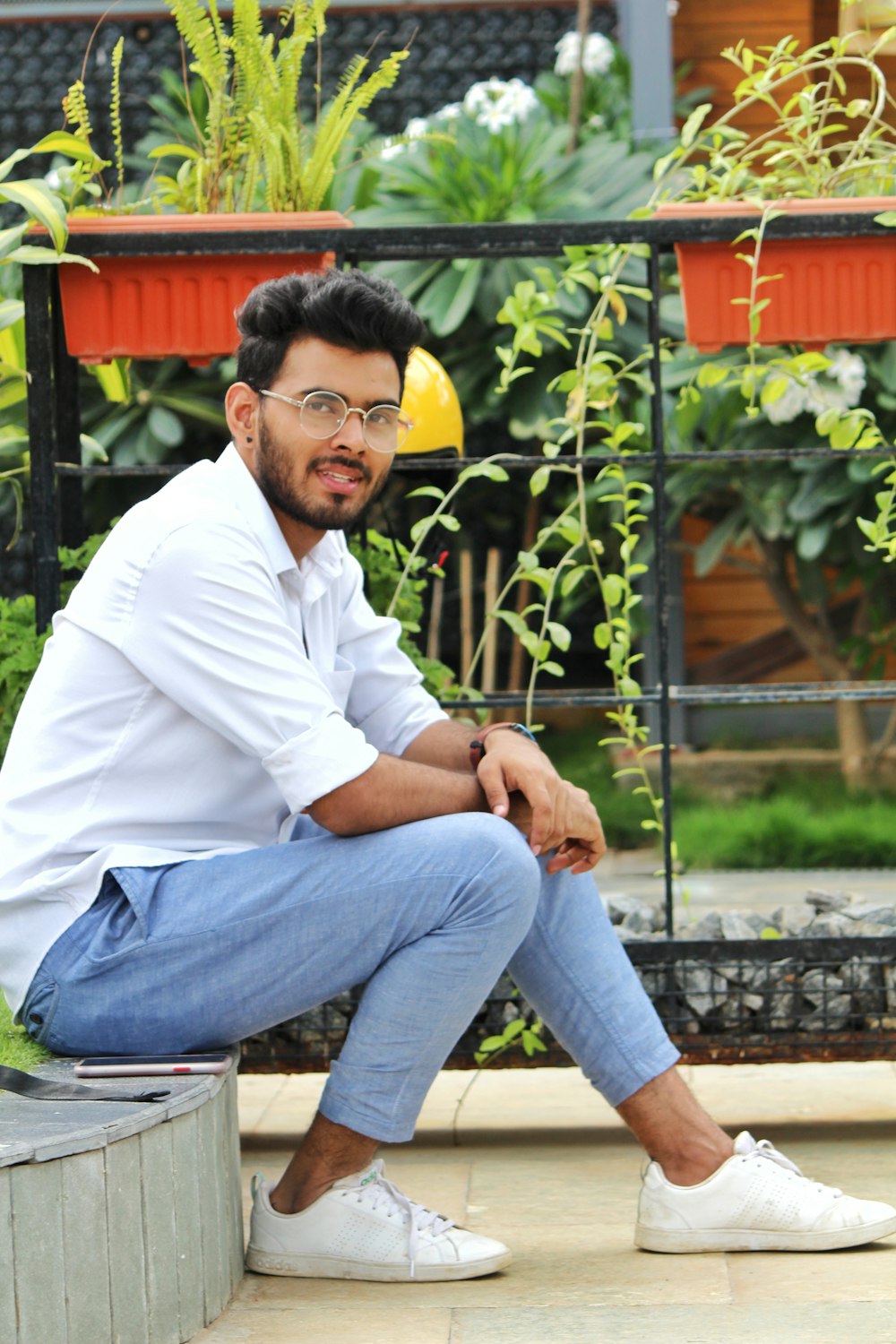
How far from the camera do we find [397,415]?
79.1 inches

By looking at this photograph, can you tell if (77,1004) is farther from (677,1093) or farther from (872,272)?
(872,272)

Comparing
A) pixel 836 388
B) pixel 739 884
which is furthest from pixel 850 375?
pixel 739 884

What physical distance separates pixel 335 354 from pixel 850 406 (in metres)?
2.38

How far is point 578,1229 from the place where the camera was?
2.09 meters

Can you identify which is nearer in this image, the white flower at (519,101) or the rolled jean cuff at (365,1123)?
the rolled jean cuff at (365,1123)

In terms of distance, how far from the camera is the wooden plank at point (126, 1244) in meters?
1.58

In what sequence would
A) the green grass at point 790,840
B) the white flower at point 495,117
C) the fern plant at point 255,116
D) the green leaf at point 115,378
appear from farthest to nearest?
1. the white flower at point 495,117
2. the green grass at point 790,840
3. the green leaf at point 115,378
4. the fern plant at point 255,116

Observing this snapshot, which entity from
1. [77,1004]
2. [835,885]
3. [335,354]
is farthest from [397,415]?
[835,885]

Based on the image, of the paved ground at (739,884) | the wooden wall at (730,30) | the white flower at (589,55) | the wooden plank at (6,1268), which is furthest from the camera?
the wooden wall at (730,30)

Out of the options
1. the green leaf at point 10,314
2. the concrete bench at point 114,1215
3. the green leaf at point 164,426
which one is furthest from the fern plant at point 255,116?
the green leaf at point 164,426

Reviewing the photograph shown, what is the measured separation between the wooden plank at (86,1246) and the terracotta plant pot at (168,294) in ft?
4.03

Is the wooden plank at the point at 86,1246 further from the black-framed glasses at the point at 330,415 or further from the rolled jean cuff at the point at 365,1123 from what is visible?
the black-framed glasses at the point at 330,415

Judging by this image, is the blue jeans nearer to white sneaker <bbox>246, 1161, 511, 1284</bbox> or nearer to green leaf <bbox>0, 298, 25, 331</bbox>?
white sneaker <bbox>246, 1161, 511, 1284</bbox>

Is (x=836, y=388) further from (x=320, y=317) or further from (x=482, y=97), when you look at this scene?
(x=320, y=317)
